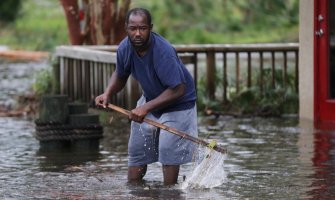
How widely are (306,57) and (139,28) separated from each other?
5978 mm

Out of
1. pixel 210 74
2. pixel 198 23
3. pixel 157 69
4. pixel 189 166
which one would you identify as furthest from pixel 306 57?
pixel 198 23

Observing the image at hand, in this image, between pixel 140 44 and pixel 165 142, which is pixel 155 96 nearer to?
pixel 165 142

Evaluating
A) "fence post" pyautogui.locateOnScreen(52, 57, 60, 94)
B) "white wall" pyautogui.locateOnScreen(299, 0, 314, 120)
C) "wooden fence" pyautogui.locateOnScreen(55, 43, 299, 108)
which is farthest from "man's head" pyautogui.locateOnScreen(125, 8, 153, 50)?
"fence post" pyautogui.locateOnScreen(52, 57, 60, 94)

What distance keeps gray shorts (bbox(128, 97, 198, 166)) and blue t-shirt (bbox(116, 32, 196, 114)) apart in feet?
0.29

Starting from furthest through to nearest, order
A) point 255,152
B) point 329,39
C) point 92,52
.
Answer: point 92,52, point 329,39, point 255,152

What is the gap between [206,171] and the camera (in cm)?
980

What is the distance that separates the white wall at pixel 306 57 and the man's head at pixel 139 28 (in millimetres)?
5759

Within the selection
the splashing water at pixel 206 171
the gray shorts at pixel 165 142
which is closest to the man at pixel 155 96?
the gray shorts at pixel 165 142

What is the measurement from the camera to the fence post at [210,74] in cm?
1616

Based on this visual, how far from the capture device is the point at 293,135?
1360 centimetres

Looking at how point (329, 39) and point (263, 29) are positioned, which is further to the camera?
point (263, 29)

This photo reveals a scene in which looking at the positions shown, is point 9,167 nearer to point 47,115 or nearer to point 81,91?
point 47,115

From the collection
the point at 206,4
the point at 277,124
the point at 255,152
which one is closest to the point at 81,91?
the point at 277,124

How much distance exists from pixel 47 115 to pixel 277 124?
3373mm
